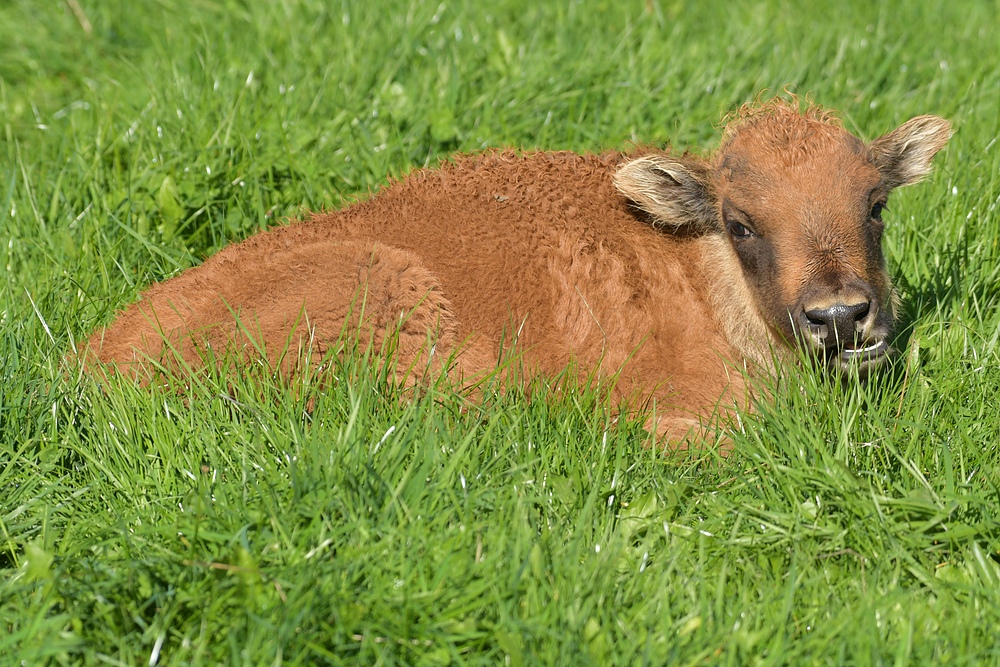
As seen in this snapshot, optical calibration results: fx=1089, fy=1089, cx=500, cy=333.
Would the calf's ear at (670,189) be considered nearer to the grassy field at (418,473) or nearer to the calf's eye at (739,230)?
the calf's eye at (739,230)

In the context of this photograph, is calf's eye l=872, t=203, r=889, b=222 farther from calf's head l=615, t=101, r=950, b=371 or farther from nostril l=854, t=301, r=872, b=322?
nostril l=854, t=301, r=872, b=322

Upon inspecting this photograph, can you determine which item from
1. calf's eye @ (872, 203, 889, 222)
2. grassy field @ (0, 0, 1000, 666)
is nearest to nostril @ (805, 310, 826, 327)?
grassy field @ (0, 0, 1000, 666)

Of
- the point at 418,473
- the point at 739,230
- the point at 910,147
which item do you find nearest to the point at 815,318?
the point at 739,230

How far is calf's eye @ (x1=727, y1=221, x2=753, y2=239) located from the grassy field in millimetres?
762

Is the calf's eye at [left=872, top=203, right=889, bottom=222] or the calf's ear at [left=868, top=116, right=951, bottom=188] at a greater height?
the calf's ear at [left=868, top=116, right=951, bottom=188]

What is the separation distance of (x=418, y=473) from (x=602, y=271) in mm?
1690

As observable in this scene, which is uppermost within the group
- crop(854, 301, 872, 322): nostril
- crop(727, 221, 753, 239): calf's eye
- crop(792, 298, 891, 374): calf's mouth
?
crop(727, 221, 753, 239): calf's eye

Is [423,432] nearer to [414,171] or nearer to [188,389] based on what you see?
[188,389]

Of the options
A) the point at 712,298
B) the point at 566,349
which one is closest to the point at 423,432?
Result: the point at 566,349

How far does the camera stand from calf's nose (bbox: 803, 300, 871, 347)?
15.1 feet

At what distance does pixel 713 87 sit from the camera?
7.64 metres

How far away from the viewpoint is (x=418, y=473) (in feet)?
12.8

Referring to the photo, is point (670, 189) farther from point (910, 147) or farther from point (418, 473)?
point (418, 473)

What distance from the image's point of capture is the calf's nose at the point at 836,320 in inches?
182
